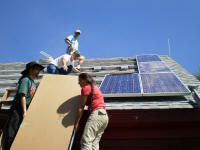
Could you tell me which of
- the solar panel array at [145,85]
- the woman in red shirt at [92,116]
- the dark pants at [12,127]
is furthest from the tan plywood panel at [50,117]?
the solar panel array at [145,85]

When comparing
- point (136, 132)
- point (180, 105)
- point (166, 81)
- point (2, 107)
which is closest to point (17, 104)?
point (2, 107)

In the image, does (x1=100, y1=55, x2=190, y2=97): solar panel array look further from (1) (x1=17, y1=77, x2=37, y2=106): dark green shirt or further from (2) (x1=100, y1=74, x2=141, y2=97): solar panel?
(1) (x1=17, y1=77, x2=37, y2=106): dark green shirt

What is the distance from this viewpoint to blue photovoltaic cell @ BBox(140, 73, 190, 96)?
3.77 metres

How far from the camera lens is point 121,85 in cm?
439

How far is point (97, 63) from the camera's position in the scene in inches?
283

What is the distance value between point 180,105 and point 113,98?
1261 mm

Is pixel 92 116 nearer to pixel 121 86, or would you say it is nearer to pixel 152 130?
pixel 152 130

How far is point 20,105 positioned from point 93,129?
1.14m

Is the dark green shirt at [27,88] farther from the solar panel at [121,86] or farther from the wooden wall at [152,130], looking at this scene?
the solar panel at [121,86]

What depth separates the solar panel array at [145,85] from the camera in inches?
150

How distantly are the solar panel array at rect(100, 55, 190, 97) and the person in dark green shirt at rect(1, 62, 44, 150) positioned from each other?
4.75 feet

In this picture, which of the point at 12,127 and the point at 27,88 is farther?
the point at 27,88

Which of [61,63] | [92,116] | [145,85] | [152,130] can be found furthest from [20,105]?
[145,85]

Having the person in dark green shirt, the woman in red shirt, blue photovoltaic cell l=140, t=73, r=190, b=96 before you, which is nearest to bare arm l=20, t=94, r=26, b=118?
the person in dark green shirt
